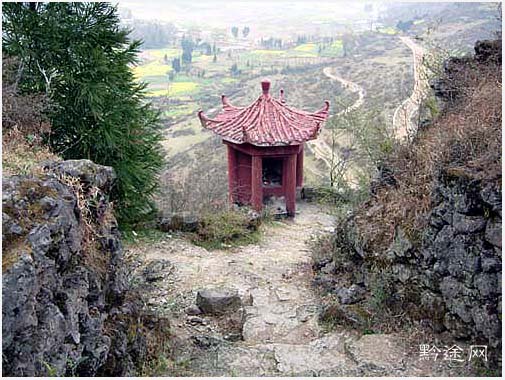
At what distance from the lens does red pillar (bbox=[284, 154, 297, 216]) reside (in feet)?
49.4

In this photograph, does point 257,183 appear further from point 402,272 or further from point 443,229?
point 443,229

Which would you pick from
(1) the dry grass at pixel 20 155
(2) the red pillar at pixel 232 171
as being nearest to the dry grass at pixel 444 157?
(1) the dry grass at pixel 20 155

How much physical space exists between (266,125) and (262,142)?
0.73 meters

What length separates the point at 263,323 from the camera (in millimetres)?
8336

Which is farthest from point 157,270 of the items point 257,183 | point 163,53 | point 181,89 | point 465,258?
point 163,53

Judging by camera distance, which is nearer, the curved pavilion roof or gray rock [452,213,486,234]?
gray rock [452,213,486,234]

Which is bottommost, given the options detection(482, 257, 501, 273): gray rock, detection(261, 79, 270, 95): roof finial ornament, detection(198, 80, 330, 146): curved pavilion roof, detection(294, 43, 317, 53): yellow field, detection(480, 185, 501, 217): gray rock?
detection(482, 257, 501, 273): gray rock

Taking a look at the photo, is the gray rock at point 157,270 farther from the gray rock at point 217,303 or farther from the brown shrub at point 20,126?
the brown shrub at point 20,126

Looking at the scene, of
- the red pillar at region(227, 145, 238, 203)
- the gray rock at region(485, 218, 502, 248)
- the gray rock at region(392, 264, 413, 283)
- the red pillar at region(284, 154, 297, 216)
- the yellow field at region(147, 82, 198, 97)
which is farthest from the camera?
the yellow field at region(147, 82, 198, 97)

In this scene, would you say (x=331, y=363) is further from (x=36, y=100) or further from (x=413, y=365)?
(x=36, y=100)

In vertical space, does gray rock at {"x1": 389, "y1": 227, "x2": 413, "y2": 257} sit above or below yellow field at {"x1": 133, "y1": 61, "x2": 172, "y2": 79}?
below

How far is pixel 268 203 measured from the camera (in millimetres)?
15508

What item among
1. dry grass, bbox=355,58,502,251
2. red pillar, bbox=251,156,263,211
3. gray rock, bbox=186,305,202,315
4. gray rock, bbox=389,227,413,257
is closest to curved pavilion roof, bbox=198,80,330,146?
red pillar, bbox=251,156,263,211

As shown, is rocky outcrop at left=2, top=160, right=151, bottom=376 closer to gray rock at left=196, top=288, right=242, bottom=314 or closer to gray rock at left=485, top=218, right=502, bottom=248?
gray rock at left=196, top=288, right=242, bottom=314
